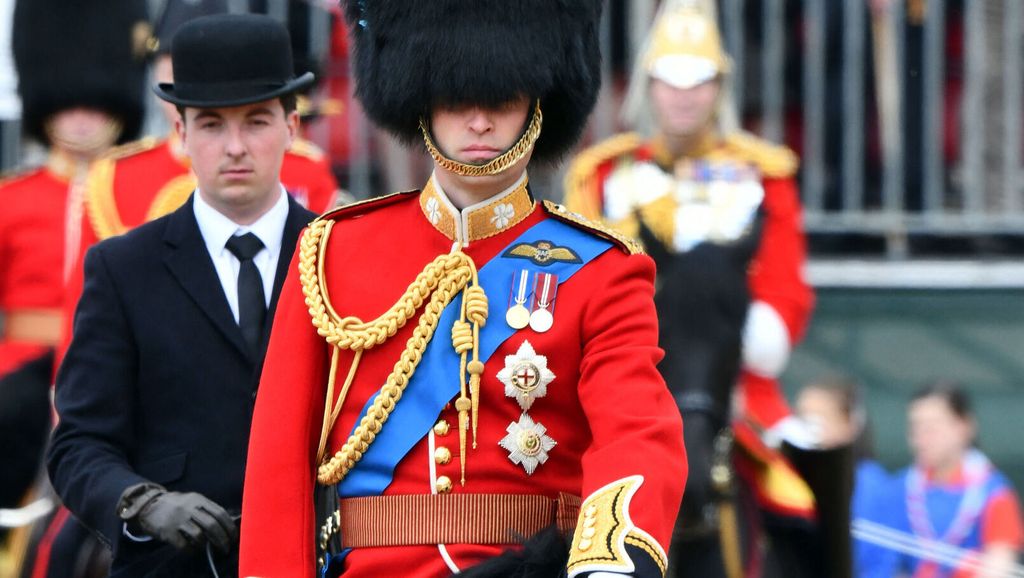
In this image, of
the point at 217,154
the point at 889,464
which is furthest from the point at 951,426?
the point at 217,154

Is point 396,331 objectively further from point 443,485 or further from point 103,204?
point 103,204

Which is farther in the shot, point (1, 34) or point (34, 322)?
point (1, 34)

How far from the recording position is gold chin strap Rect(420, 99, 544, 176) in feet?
12.1

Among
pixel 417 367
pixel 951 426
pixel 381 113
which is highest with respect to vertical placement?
pixel 381 113

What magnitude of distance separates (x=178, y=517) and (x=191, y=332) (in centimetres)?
48

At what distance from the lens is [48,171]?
24.5 feet

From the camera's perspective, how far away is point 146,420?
169 inches

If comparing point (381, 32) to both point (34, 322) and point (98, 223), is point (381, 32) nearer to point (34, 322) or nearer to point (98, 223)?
point (98, 223)

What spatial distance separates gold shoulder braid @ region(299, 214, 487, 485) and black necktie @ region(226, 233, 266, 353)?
576mm

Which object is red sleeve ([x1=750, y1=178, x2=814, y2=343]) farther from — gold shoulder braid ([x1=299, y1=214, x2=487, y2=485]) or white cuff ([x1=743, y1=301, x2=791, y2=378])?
gold shoulder braid ([x1=299, y1=214, x2=487, y2=485])

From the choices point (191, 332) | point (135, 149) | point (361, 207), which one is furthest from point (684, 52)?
point (361, 207)

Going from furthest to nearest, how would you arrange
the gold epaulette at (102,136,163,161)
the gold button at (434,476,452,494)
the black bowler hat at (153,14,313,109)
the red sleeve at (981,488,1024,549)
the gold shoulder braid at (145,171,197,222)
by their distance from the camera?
the red sleeve at (981,488,1024,549), the gold epaulette at (102,136,163,161), the gold shoulder braid at (145,171,197,222), the black bowler hat at (153,14,313,109), the gold button at (434,476,452,494)

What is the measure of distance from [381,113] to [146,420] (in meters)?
0.83

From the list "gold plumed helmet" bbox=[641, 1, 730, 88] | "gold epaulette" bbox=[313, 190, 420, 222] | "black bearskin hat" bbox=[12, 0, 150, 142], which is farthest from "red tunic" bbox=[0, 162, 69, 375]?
"gold epaulette" bbox=[313, 190, 420, 222]
